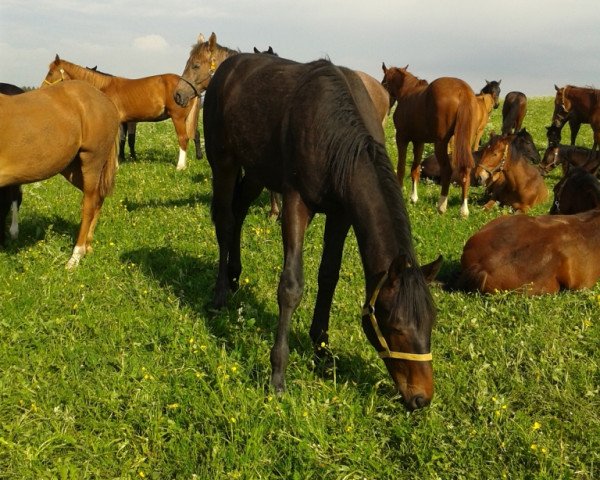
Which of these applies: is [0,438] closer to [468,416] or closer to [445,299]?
[468,416]

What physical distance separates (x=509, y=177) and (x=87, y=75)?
11.1 metres

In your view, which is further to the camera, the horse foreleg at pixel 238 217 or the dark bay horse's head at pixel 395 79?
the dark bay horse's head at pixel 395 79

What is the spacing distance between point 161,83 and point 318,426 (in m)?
12.8

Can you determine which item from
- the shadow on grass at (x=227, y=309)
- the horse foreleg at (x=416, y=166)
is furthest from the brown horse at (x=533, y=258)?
the horse foreleg at (x=416, y=166)

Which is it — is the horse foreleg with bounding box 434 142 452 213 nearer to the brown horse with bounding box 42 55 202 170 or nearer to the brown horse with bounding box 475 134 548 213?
the brown horse with bounding box 475 134 548 213

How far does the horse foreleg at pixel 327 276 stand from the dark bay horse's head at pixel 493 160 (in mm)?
7140

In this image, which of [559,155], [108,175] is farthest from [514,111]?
[108,175]

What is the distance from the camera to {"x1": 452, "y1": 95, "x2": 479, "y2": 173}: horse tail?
9.71m

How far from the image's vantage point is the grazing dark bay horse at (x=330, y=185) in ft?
11.3

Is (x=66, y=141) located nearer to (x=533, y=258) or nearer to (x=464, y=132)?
(x=533, y=258)

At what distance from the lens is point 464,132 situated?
979 centimetres

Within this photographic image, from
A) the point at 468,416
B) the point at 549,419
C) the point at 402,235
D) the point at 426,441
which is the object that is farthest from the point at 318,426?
the point at 549,419

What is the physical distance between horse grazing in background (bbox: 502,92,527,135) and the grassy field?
1681 cm

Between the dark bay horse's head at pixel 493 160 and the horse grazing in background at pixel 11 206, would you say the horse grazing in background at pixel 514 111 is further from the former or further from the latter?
the horse grazing in background at pixel 11 206
